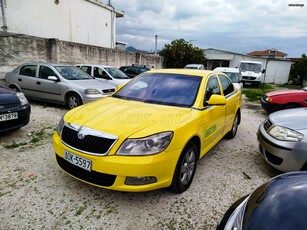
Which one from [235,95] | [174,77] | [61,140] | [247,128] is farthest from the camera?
[247,128]

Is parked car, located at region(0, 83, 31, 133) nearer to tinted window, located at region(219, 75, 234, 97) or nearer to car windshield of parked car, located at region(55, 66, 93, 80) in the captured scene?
car windshield of parked car, located at region(55, 66, 93, 80)

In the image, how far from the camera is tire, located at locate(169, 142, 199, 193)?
257cm

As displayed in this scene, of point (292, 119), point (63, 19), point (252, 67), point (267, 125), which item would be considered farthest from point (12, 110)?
point (252, 67)

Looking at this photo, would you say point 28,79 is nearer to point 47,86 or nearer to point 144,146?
point 47,86

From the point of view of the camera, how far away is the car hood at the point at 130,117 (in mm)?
2420

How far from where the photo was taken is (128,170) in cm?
224

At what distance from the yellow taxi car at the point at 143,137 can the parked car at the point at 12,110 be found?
1.70m

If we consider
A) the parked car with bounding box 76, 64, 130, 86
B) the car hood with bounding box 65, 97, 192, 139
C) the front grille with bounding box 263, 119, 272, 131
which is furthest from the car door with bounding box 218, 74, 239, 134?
the parked car with bounding box 76, 64, 130, 86

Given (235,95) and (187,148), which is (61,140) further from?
(235,95)

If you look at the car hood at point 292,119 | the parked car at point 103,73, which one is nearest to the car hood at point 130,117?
the car hood at point 292,119

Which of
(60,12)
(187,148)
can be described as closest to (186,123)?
(187,148)

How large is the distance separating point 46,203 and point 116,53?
14216 mm

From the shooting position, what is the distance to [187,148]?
2.66 m

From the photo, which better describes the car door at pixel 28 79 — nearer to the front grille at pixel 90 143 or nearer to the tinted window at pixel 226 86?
the front grille at pixel 90 143
